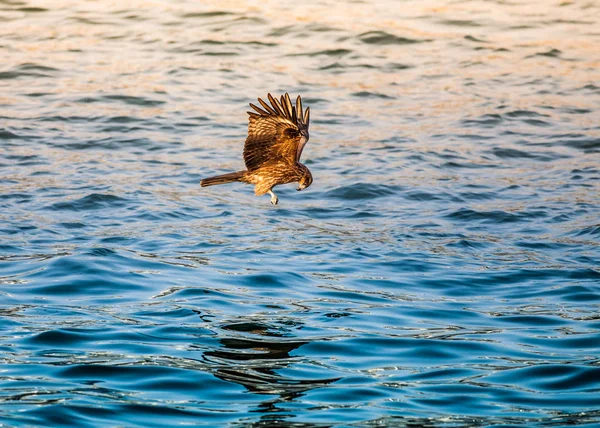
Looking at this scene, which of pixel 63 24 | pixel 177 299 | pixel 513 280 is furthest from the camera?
pixel 63 24

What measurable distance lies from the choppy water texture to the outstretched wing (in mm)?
1257

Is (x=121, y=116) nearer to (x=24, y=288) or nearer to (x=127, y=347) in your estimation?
(x=24, y=288)

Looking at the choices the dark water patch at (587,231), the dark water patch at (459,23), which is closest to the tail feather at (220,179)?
the dark water patch at (587,231)

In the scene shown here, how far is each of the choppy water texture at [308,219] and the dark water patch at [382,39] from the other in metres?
0.05

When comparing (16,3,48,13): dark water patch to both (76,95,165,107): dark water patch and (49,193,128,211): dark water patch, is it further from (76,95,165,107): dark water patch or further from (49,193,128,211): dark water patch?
(49,193,128,211): dark water patch

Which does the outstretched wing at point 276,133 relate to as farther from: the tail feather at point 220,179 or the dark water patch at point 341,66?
the dark water patch at point 341,66

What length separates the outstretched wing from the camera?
8.91 meters

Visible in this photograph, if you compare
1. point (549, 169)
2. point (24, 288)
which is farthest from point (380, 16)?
point (24, 288)

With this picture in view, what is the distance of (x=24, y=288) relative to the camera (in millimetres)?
9539

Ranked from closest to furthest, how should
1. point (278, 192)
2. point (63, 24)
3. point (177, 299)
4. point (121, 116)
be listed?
point (177, 299) < point (278, 192) < point (121, 116) < point (63, 24)

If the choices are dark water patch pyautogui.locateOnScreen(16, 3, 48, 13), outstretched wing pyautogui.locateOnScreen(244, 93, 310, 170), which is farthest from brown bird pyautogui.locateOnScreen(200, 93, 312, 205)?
dark water patch pyautogui.locateOnScreen(16, 3, 48, 13)

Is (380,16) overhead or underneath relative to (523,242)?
overhead

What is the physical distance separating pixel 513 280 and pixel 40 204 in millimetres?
5466

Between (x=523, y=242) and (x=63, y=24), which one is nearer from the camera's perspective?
(x=523, y=242)
